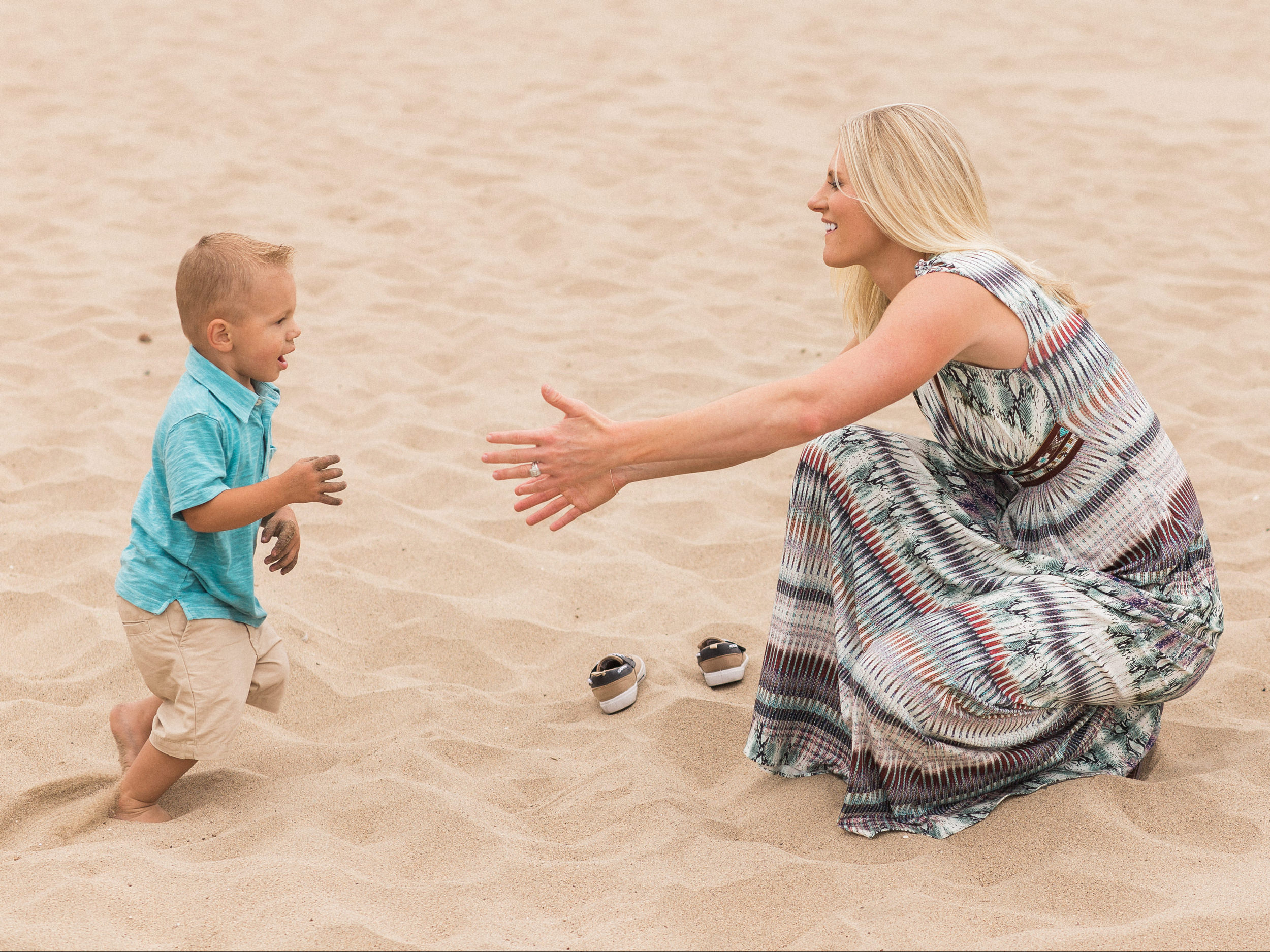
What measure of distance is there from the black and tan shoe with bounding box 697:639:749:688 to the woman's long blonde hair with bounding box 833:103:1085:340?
108 cm

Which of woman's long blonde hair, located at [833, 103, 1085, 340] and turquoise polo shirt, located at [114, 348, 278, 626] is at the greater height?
woman's long blonde hair, located at [833, 103, 1085, 340]

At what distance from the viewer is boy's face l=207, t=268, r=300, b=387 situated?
2.49 meters

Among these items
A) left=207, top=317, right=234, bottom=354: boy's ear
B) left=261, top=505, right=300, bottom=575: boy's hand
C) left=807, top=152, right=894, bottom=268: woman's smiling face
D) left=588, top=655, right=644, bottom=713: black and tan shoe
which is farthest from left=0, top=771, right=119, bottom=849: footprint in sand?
left=807, top=152, right=894, bottom=268: woman's smiling face

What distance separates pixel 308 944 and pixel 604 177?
536cm

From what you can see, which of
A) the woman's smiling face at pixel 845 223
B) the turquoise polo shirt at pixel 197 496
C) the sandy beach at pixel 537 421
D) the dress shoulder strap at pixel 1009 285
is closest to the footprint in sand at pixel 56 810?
the sandy beach at pixel 537 421

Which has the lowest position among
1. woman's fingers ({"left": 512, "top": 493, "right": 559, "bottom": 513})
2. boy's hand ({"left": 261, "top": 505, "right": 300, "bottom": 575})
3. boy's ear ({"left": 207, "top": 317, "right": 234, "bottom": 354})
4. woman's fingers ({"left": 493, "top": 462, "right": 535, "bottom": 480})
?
boy's hand ({"left": 261, "top": 505, "right": 300, "bottom": 575})

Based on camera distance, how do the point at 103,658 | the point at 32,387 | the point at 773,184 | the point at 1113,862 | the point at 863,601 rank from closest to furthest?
the point at 1113,862
the point at 863,601
the point at 103,658
the point at 32,387
the point at 773,184

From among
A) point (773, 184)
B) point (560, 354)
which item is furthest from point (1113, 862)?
point (773, 184)

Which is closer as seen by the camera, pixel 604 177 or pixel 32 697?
pixel 32 697

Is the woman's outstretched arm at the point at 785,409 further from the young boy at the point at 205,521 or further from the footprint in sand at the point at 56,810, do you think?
the footprint in sand at the point at 56,810

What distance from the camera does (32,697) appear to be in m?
2.92

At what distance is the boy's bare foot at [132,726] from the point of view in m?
2.70

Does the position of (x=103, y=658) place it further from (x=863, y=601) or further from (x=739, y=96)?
(x=739, y=96)

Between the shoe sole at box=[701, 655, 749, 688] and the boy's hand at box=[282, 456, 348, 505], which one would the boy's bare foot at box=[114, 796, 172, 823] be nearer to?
the boy's hand at box=[282, 456, 348, 505]
